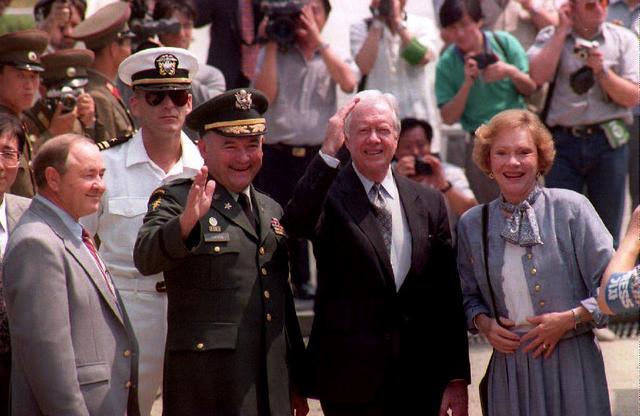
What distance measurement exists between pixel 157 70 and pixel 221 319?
1374 millimetres

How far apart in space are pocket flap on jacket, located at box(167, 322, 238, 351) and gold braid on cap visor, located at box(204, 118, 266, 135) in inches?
30.9

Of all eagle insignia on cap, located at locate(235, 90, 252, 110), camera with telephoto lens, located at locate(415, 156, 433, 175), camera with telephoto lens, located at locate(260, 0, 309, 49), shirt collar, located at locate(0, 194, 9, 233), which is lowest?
camera with telephoto lens, located at locate(415, 156, 433, 175)

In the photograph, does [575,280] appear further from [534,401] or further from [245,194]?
[245,194]

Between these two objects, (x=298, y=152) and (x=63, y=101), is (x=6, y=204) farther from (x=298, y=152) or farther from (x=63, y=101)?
(x=298, y=152)

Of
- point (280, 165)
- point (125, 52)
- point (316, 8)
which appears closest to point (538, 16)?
point (316, 8)

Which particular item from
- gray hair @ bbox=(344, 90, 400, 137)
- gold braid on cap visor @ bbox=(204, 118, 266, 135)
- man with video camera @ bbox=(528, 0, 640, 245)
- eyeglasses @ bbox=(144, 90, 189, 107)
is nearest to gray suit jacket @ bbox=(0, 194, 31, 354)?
eyeglasses @ bbox=(144, 90, 189, 107)

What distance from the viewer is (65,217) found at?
450 cm

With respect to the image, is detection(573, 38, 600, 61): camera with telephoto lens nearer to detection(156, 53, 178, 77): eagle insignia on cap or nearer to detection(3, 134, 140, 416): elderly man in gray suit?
detection(156, 53, 178, 77): eagle insignia on cap

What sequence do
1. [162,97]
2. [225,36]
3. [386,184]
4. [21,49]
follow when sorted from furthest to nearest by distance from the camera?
[225,36], [21,49], [162,97], [386,184]

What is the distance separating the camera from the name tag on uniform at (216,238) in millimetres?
4637

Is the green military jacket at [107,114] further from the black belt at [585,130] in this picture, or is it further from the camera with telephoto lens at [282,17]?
the black belt at [585,130]

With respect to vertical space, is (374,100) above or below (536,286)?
above

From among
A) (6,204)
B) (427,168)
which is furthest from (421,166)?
(6,204)

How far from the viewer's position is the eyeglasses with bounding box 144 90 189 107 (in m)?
5.36
